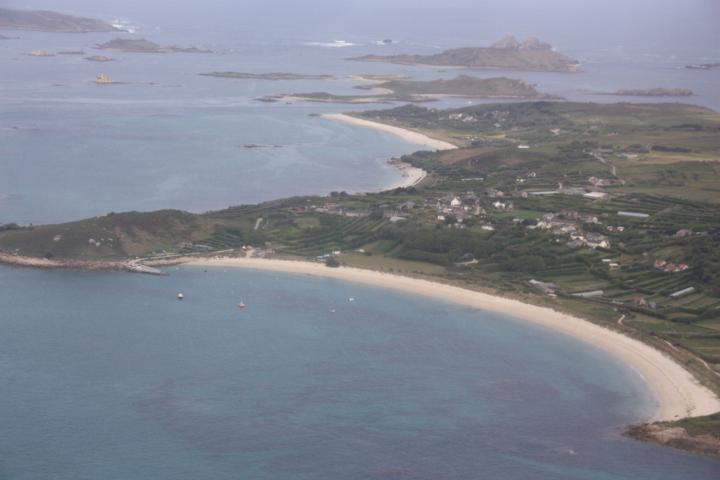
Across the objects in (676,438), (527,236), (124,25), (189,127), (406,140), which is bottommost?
(676,438)

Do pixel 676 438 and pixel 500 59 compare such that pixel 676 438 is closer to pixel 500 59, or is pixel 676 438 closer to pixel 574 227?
pixel 574 227

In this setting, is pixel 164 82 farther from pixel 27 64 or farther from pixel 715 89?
pixel 715 89

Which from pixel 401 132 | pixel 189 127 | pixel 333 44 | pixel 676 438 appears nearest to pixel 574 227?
pixel 676 438

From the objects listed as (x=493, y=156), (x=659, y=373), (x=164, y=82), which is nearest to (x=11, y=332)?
(x=659, y=373)

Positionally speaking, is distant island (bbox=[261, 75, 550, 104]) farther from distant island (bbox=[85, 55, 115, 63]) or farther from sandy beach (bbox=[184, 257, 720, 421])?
sandy beach (bbox=[184, 257, 720, 421])

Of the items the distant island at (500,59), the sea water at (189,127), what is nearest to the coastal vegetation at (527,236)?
the sea water at (189,127)

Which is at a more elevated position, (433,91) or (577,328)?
Result: (433,91)

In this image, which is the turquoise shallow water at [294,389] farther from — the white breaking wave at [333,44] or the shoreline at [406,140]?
the white breaking wave at [333,44]

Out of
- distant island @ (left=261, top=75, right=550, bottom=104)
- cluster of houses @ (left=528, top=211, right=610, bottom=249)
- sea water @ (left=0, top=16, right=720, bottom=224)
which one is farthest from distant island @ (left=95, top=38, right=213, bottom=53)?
cluster of houses @ (left=528, top=211, right=610, bottom=249)
